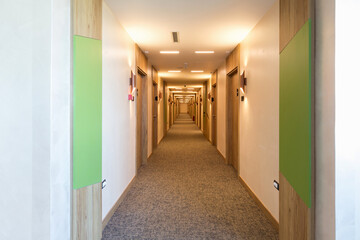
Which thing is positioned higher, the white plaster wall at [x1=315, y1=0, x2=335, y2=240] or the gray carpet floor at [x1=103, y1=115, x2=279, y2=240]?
the white plaster wall at [x1=315, y1=0, x2=335, y2=240]

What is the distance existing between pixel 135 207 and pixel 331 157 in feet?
9.36

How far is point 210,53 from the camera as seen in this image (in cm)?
587

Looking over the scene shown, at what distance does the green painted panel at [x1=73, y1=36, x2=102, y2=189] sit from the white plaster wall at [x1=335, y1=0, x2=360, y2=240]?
6.72 feet

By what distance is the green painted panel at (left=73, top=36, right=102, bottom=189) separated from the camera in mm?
2051

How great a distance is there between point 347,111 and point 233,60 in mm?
4197

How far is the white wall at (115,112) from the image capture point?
9.91 feet

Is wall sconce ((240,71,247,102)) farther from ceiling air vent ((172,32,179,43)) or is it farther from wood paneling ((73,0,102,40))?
wood paneling ((73,0,102,40))

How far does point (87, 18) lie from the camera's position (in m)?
2.24

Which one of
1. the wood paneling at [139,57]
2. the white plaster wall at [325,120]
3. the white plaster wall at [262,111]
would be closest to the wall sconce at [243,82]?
the white plaster wall at [262,111]

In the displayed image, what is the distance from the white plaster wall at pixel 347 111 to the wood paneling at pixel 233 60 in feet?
11.5
